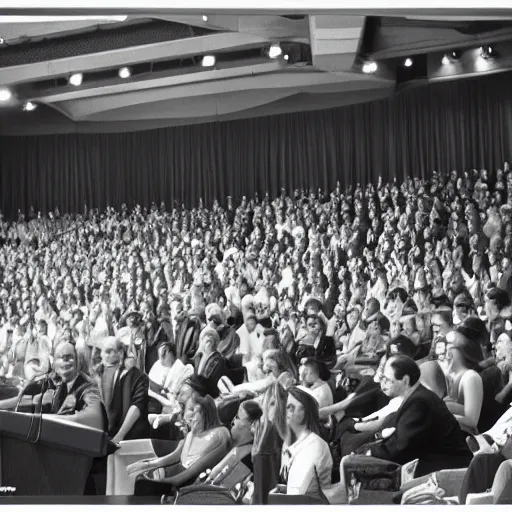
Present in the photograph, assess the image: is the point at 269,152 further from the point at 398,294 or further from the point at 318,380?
the point at 318,380

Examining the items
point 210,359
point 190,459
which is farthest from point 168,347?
point 190,459

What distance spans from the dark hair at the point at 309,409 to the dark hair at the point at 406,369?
792 millimetres

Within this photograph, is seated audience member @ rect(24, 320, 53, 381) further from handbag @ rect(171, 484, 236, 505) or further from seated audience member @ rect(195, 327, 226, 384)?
handbag @ rect(171, 484, 236, 505)

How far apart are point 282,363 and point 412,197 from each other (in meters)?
2.15

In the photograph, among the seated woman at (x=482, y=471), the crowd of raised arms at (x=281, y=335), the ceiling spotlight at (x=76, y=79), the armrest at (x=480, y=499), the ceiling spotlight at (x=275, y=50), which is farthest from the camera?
the ceiling spotlight at (x=76, y=79)

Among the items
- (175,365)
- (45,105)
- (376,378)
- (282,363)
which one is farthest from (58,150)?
(376,378)

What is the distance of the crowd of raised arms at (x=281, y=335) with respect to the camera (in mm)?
9383

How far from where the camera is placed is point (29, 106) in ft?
36.2

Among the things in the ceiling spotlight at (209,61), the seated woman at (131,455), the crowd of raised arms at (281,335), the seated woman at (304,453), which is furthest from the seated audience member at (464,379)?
the ceiling spotlight at (209,61)

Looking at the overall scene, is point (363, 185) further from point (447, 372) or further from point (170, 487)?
→ point (170, 487)

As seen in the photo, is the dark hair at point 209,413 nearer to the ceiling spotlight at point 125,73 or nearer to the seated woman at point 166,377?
the seated woman at point 166,377

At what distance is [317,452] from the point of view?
9.35 m

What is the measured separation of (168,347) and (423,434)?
2.63m

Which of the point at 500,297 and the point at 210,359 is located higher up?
the point at 500,297
